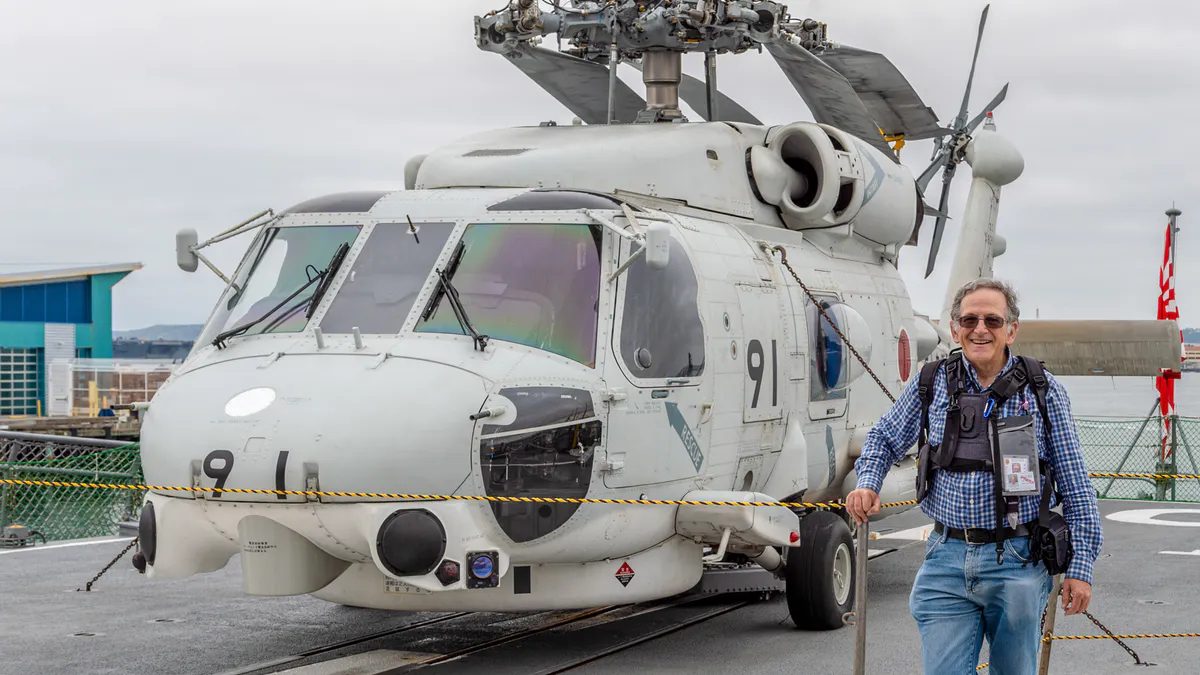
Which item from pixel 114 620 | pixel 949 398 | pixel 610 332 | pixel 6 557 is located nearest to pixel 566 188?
pixel 610 332

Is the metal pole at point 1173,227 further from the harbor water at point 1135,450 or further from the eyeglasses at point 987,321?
the eyeglasses at point 987,321

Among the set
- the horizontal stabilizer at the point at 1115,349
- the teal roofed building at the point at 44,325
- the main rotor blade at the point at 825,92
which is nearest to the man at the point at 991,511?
the main rotor blade at the point at 825,92

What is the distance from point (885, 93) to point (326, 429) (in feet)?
22.4

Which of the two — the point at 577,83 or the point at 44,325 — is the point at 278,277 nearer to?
the point at 577,83

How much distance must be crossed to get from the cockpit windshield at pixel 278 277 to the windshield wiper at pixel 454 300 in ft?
2.18

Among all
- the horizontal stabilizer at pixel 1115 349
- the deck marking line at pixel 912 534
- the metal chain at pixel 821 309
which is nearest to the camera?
the metal chain at pixel 821 309

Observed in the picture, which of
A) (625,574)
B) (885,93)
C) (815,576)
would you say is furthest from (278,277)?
(885,93)

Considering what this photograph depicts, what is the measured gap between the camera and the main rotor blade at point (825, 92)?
10.5 m

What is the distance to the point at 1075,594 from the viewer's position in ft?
15.8

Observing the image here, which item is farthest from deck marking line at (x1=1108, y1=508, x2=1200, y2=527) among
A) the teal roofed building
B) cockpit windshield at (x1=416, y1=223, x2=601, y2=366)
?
the teal roofed building

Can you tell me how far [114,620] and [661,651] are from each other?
3.55 m

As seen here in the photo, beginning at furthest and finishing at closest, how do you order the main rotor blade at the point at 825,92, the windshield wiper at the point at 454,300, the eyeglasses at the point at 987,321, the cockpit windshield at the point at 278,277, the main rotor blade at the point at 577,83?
the main rotor blade at the point at 577,83
the main rotor blade at the point at 825,92
the cockpit windshield at the point at 278,277
the windshield wiper at the point at 454,300
the eyeglasses at the point at 987,321

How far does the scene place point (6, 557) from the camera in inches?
484

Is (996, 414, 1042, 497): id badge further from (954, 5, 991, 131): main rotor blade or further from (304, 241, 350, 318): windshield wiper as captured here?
(954, 5, 991, 131): main rotor blade
